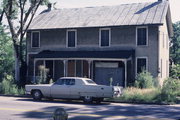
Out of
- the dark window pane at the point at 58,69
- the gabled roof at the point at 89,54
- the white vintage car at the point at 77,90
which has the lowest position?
the white vintage car at the point at 77,90

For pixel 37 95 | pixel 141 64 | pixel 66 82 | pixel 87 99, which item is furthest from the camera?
pixel 141 64

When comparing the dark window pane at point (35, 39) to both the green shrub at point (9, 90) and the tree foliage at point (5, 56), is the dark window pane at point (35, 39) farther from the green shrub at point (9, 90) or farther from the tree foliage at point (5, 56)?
the green shrub at point (9, 90)

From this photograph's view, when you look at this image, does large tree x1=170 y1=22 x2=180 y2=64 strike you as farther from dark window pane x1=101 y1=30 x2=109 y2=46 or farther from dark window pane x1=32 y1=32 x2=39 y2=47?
dark window pane x1=32 y1=32 x2=39 y2=47

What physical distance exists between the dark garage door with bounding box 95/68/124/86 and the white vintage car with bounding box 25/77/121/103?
324 inches

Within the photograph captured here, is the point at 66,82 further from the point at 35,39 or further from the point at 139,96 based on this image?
the point at 35,39

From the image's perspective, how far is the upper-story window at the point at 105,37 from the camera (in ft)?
91.2

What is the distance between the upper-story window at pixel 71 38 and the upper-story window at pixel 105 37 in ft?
8.86

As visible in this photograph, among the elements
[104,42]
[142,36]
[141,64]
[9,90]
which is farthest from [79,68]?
[9,90]

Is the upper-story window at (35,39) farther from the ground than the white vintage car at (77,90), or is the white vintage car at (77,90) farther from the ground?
the upper-story window at (35,39)

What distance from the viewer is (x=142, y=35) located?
26.5 metres

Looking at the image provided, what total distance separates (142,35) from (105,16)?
4774 millimetres

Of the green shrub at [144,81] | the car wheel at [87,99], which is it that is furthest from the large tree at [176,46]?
the car wheel at [87,99]

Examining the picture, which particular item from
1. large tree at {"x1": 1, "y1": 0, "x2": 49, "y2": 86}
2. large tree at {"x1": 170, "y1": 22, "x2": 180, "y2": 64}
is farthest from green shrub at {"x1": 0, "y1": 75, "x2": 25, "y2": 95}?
large tree at {"x1": 170, "y1": 22, "x2": 180, "y2": 64}

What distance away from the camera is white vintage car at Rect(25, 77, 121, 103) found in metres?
17.3
